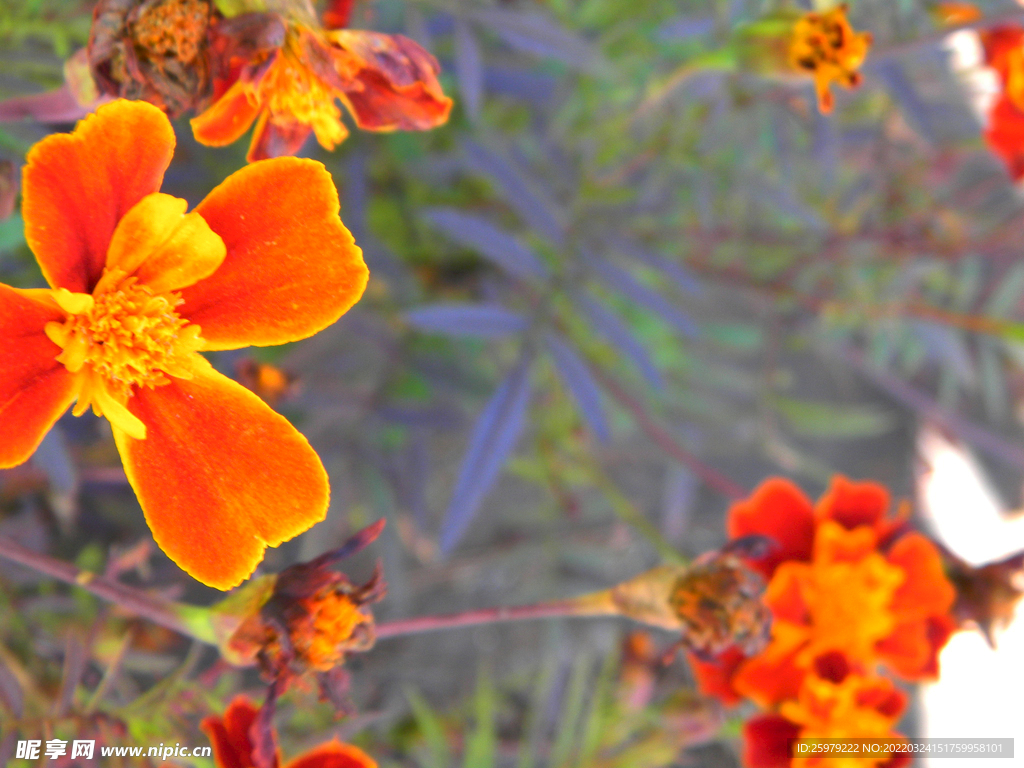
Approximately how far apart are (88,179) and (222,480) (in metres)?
0.16

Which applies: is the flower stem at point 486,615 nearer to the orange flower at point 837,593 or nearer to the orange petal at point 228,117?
the orange flower at point 837,593

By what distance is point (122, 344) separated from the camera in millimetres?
387

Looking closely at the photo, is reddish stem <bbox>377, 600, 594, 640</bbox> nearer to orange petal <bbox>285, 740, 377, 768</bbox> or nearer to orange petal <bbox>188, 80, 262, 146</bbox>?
orange petal <bbox>285, 740, 377, 768</bbox>

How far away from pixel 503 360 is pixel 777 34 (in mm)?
604

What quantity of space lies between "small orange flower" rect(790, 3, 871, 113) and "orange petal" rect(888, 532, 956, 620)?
381 millimetres

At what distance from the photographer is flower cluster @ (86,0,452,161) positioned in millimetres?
374

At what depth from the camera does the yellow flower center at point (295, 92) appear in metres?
0.41

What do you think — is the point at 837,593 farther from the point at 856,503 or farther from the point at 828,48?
the point at 828,48

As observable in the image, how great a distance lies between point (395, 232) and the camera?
43.6 inches

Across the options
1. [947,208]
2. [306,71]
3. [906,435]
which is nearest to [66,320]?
[306,71]

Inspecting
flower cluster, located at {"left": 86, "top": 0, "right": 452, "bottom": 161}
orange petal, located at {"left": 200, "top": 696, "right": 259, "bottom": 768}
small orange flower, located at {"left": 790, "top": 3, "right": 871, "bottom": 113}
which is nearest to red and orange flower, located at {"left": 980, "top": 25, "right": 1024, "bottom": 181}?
small orange flower, located at {"left": 790, "top": 3, "right": 871, "bottom": 113}

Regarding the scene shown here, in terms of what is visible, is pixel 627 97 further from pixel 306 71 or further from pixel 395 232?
pixel 306 71

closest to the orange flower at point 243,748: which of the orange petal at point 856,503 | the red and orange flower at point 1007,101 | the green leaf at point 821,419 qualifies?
the orange petal at point 856,503

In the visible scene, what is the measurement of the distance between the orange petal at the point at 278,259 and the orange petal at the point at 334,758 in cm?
26
